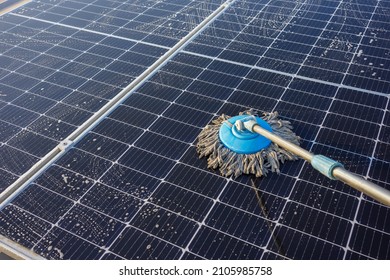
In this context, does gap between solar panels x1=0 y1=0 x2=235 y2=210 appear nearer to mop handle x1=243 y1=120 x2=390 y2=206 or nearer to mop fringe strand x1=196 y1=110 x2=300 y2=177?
mop fringe strand x1=196 y1=110 x2=300 y2=177

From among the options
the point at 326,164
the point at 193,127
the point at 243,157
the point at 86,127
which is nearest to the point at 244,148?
the point at 243,157

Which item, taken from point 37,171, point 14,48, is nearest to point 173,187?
point 37,171

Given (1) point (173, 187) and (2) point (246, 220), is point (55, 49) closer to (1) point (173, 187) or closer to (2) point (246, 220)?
(1) point (173, 187)

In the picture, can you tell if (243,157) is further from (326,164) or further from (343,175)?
(343,175)

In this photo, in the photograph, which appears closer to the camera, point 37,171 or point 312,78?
point 37,171

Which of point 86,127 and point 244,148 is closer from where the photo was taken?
point 244,148

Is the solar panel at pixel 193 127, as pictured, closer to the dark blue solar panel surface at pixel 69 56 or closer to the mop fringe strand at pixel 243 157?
the dark blue solar panel surface at pixel 69 56

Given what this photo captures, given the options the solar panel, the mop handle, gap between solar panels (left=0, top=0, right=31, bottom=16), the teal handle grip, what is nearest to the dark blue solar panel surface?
the solar panel
